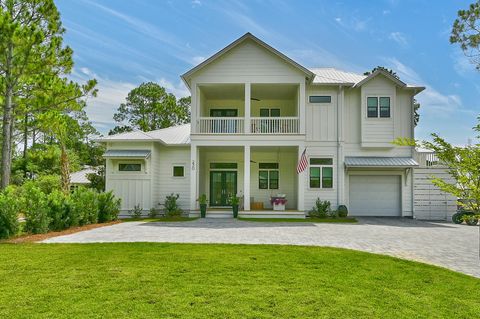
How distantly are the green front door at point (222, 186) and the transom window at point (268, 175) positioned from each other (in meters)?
1.46

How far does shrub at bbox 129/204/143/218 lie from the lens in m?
17.7

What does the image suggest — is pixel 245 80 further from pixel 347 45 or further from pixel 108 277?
pixel 108 277

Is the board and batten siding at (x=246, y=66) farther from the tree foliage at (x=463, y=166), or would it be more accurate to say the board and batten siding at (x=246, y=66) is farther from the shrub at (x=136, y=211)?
the tree foliage at (x=463, y=166)

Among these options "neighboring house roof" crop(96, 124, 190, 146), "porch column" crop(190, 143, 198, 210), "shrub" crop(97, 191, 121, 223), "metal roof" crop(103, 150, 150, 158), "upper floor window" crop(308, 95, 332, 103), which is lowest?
"shrub" crop(97, 191, 121, 223)

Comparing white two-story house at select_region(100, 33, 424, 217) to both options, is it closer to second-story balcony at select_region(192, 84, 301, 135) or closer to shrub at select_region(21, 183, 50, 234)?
second-story balcony at select_region(192, 84, 301, 135)

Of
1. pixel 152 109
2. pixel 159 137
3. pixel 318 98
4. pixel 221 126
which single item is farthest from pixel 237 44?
pixel 152 109

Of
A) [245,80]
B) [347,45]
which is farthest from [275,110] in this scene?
[347,45]

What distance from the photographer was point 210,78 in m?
17.2

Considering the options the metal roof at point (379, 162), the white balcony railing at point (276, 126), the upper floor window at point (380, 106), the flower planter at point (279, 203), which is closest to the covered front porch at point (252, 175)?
the white balcony railing at point (276, 126)

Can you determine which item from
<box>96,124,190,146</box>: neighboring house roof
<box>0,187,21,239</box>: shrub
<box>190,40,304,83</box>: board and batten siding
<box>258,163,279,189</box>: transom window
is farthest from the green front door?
<box>0,187,21,239</box>: shrub

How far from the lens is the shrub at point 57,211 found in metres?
11.8

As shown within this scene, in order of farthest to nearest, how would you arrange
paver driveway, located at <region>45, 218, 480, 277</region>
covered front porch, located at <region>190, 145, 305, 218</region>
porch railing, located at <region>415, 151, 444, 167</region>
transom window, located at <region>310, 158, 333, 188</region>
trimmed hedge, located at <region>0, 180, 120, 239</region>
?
1. covered front porch, located at <region>190, 145, 305, 218</region>
2. porch railing, located at <region>415, 151, 444, 167</region>
3. transom window, located at <region>310, 158, 333, 188</region>
4. trimmed hedge, located at <region>0, 180, 120, 239</region>
5. paver driveway, located at <region>45, 218, 480, 277</region>

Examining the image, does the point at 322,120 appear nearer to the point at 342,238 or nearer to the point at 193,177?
the point at 193,177

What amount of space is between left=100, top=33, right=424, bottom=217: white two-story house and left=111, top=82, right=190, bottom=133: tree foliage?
16.4 meters
